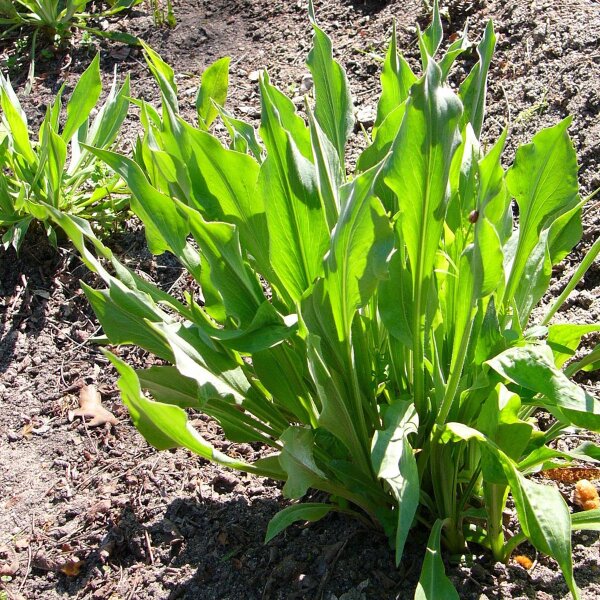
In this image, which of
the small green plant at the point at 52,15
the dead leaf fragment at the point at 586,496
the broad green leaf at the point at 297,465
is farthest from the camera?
the small green plant at the point at 52,15

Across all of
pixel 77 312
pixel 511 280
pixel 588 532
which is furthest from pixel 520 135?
pixel 77 312

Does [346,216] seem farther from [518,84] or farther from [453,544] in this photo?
[518,84]

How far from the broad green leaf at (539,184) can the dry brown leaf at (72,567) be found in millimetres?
1163

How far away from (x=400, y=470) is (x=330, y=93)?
92cm

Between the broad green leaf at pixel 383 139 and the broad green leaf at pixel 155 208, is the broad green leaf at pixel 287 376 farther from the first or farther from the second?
the broad green leaf at pixel 383 139

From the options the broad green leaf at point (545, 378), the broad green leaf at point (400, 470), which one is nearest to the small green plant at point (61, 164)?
the broad green leaf at point (400, 470)

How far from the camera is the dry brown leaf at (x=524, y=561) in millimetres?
1521

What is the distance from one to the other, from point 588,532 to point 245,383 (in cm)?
77

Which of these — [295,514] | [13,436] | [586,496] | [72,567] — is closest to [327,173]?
[295,514]

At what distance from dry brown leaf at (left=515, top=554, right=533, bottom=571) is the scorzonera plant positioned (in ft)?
0.17

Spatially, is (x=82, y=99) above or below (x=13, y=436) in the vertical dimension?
above

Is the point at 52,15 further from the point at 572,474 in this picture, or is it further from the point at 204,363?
the point at 572,474

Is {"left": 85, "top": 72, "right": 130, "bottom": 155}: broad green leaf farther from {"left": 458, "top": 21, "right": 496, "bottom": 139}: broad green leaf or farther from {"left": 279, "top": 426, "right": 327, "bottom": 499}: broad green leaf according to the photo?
{"left": 279, "top": 426, "right": 327, "bottom": 499}: broad green leaf

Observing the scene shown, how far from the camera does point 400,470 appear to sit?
118cm
